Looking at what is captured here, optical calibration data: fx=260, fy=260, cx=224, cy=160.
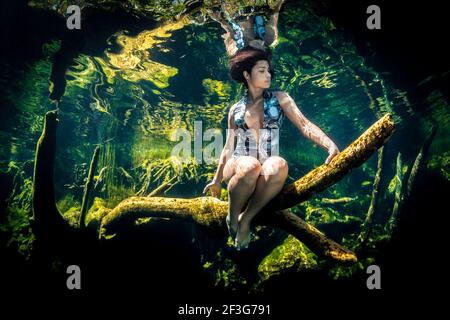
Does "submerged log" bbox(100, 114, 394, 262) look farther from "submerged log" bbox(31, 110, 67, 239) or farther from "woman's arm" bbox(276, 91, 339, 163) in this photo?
"submerged log" bbox(31, 110, 67, 239)

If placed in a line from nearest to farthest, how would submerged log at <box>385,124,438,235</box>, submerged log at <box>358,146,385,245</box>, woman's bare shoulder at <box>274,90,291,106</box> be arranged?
woman's bare shoulder at <box>274,90,291,106</box> → submerged log at <box>358,146,385,245</box> → submerged log at <box>385,124,438,235</box>

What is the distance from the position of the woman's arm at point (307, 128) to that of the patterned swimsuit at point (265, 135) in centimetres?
11

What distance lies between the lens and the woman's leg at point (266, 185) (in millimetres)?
3520

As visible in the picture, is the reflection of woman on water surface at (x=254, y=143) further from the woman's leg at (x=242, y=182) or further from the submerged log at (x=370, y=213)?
the submerged log at (x=370, y=213)

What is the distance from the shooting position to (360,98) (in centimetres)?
1509

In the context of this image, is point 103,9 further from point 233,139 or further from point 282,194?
point 282,194

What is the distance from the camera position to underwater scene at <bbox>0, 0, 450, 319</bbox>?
721cm

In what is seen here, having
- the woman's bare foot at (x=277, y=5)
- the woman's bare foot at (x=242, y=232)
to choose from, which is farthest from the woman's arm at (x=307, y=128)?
the woman's bare foot at (x=277, y=5)

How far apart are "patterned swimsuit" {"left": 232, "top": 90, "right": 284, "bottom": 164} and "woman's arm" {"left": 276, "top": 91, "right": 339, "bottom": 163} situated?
0.11m

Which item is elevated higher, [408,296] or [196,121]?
[196,121]

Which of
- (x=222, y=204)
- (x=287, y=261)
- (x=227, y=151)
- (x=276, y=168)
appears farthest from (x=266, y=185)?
(x=287, y=261)

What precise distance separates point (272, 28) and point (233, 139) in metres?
5.50

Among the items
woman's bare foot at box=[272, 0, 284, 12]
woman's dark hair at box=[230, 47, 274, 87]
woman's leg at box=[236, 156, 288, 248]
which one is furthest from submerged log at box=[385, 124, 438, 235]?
woman's leg at box=[236, 156, 288, 248]
